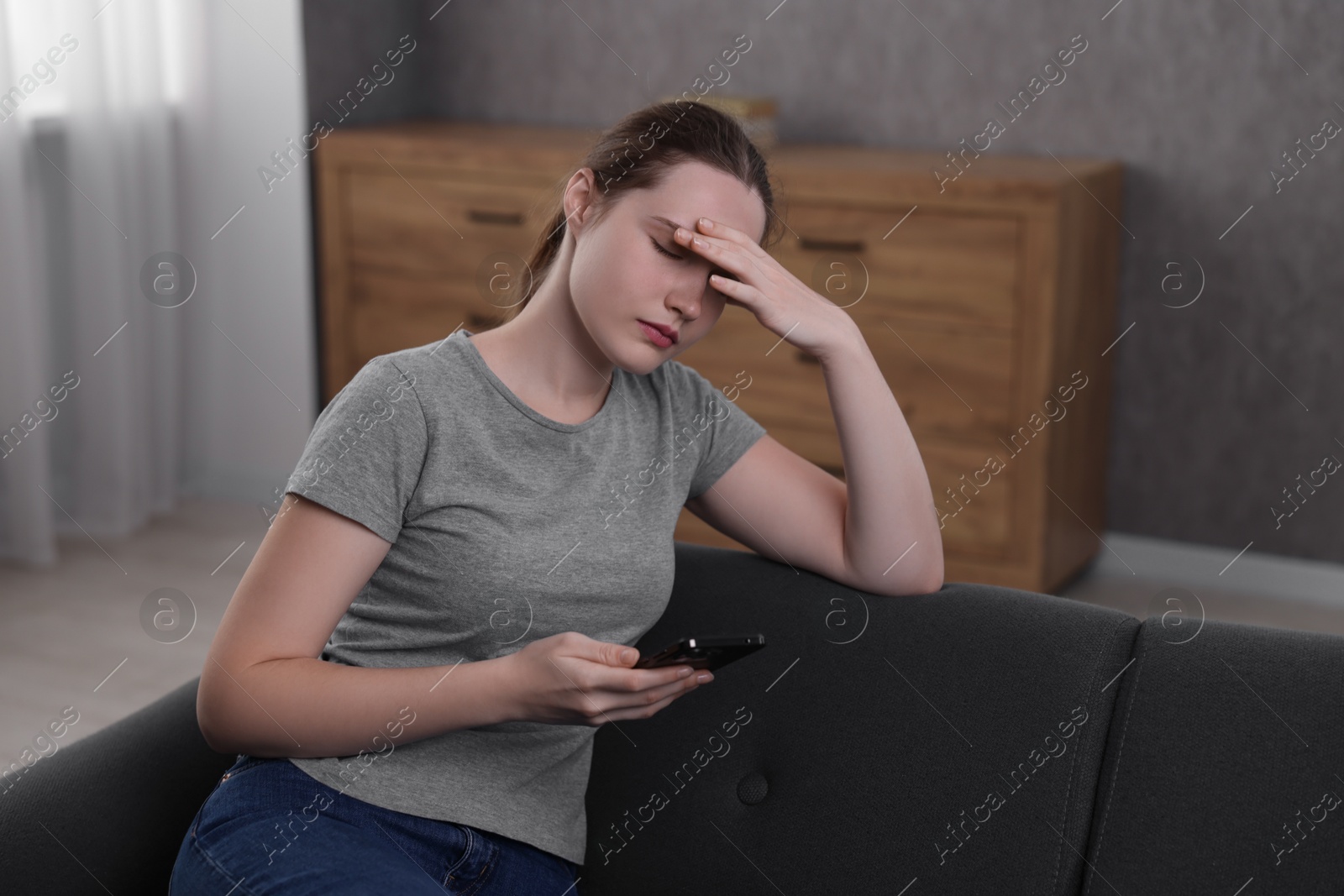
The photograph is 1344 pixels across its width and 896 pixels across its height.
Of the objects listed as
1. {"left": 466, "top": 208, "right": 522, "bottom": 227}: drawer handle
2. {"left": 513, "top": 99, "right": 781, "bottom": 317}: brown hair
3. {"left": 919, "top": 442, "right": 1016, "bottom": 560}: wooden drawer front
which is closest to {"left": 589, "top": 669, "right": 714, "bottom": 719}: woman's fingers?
{"left": 513, "top": 99, "right": 781, "bottom": 317}: brown hair

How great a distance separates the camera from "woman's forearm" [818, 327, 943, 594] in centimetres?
141

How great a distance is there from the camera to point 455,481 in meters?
1.25

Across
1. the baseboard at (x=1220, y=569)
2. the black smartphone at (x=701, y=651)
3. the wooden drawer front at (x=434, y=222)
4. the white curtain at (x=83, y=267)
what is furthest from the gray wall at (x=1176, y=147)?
the black smartphone at (x=701, y=651)

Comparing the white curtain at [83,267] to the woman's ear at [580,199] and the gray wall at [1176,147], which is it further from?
the woman's ear at [580,199]

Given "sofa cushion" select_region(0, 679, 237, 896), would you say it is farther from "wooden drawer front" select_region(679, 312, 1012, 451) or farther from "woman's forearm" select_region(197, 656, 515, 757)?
"wooden drawer front" select_region(679, 312, 1012, 451)

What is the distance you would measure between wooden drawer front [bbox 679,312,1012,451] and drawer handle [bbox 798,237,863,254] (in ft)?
0.64

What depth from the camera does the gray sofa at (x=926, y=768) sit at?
47.3 inches

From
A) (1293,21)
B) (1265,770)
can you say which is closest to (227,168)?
(1293,21)

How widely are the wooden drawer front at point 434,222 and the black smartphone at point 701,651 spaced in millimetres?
2386

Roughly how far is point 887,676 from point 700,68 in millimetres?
2680

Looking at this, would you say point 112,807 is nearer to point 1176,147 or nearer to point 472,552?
point 472,552

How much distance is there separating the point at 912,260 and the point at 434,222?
1.33 m

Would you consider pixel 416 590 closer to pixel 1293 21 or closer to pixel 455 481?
pixel 455 481

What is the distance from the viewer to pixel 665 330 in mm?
1285
